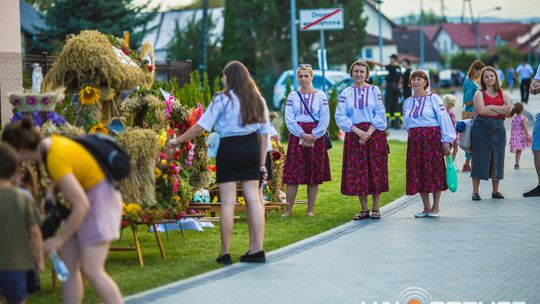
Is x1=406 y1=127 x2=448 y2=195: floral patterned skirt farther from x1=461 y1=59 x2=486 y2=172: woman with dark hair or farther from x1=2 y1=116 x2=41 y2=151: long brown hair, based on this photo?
x1=2 y1=116 x2=41 y2=151: long brown hair

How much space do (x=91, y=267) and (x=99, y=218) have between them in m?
0.33

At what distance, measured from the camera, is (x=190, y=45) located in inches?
2349

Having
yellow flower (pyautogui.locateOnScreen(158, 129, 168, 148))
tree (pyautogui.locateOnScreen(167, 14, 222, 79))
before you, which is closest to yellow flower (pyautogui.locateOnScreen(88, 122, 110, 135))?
yellow flower (pyautogui.locateOnScreen(158, 129, 168, 148))

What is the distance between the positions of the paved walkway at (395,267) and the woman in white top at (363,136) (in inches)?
19.2

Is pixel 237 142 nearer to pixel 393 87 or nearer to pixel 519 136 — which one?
pixel 519 136

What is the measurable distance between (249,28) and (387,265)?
192ft

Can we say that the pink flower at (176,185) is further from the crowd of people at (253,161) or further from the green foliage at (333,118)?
the green foliage at (333,118)

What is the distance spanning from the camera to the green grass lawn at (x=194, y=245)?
32.3ft

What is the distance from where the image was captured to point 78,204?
732 centimetres

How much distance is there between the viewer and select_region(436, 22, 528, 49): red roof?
181 meters

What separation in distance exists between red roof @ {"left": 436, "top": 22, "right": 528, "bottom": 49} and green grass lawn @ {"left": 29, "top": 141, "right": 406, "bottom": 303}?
164 m

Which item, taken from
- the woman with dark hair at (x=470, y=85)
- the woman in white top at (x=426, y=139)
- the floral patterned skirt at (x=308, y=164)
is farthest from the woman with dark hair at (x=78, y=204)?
the woman with dark hair at (x=470, y=85)

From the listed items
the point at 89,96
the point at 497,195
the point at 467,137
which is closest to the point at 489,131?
the point at 467,137

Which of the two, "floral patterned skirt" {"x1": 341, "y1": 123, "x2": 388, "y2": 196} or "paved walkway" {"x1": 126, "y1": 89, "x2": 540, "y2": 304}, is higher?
"floral patterned skirt" {"x1": 341, "y1": 123, "x2": 388, "y2": 196}
